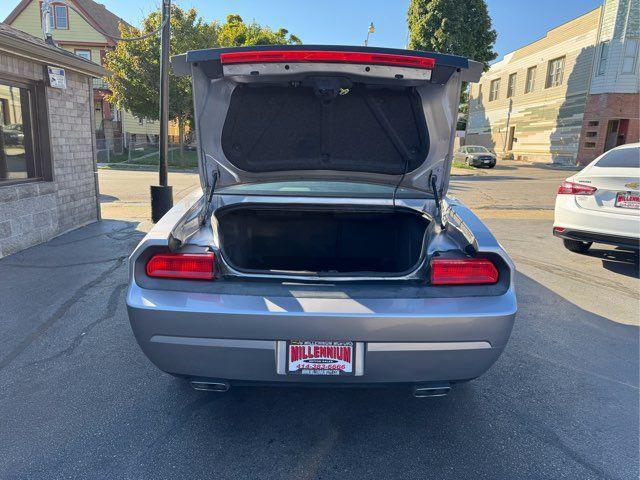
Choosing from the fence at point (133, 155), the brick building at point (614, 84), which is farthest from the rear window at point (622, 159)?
the brick building at point (614, 84)

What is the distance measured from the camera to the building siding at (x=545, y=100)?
84.2 feet

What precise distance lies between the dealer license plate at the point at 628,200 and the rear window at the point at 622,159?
543 mm

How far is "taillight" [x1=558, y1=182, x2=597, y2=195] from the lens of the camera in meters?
5.41

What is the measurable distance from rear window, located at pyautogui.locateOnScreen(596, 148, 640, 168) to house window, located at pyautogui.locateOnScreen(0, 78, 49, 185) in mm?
8168

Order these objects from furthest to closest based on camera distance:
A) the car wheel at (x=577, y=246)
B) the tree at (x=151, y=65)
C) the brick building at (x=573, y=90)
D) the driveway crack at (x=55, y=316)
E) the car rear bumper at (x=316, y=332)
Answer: the brick building at (x=573, y=90), the tree at (x=151, y=65), the car wheel at (x=577, y=246), the driveway crack at (x=55, y=316), the car rear bumper at (x=316, y=332)

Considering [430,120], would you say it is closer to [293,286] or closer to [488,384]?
[293,286]

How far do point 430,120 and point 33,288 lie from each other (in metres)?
4.47

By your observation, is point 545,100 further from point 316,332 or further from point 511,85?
point 316,332

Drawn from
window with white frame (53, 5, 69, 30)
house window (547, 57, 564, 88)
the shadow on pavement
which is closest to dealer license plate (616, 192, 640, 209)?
the shadow on pavement

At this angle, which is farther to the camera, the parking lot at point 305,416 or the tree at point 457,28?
the tree at point 457,28

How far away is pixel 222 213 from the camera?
274 centimetres

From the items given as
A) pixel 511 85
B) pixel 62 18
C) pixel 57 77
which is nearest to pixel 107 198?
pixel 57 77

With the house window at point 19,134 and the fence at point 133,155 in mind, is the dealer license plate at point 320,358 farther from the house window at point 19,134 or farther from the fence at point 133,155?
the fence at point 133,155

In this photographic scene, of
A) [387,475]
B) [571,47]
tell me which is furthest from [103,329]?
[571,47]
